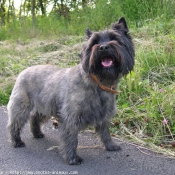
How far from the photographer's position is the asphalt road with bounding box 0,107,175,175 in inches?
158

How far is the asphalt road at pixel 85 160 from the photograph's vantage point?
401 cm

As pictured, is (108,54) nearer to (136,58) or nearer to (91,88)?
(91,88)

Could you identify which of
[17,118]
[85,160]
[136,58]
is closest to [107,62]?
[85,160]

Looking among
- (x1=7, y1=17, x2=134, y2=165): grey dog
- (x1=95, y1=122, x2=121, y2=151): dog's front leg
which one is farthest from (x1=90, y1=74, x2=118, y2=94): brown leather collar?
(x1=95, y1=122, x2=121, y2=151): dog's front leg

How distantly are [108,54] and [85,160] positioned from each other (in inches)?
53.1

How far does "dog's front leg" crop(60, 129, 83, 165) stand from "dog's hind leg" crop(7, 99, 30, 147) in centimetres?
82

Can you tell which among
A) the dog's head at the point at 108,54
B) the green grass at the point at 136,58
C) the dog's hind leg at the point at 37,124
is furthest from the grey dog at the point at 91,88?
the green grass at the point at 136,58

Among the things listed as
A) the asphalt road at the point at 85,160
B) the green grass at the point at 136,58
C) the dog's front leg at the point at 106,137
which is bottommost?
the asphalt road at the point at 85,160

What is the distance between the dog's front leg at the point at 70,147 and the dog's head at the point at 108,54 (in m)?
0.81

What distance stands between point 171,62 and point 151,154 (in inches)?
103

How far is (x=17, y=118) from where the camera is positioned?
5.02m

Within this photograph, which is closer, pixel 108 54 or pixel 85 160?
pixel 108 54

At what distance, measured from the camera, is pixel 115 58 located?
423cm

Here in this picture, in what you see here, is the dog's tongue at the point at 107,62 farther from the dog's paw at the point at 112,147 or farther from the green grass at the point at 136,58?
the green grass at the point at 136,58
